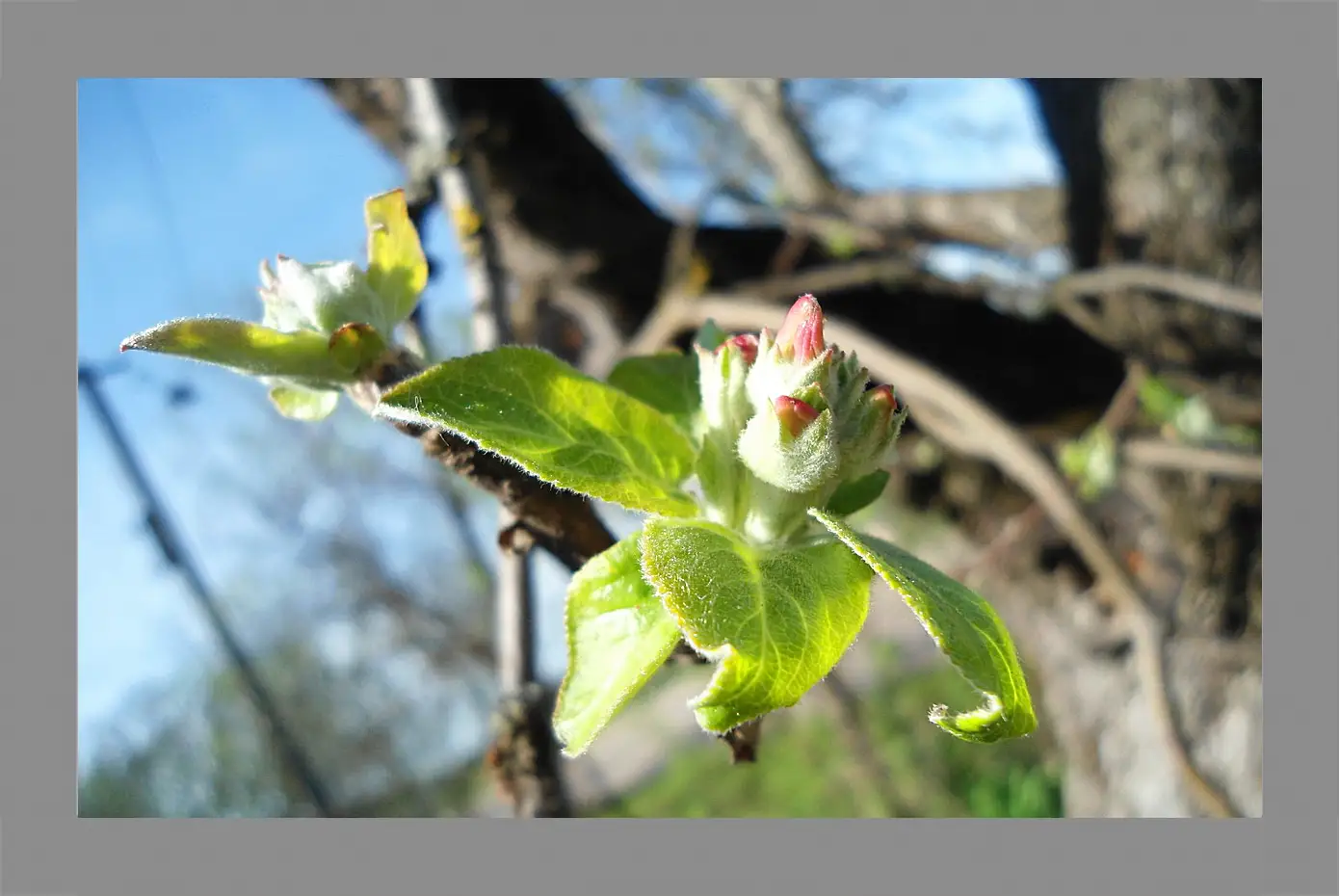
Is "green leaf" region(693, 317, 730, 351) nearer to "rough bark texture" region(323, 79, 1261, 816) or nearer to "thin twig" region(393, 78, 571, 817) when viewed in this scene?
"thin twig" region(393, 78, 571, 817)

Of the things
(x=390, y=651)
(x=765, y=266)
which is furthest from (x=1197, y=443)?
(x=390, y=651)

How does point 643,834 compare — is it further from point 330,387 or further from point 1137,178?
point 1137,178

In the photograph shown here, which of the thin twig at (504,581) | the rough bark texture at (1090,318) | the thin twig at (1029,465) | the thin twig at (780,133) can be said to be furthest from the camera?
the thin twig at (780,133)

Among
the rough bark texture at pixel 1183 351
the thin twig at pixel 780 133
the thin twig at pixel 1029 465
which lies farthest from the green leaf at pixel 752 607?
the thin twig at pixel 780 133

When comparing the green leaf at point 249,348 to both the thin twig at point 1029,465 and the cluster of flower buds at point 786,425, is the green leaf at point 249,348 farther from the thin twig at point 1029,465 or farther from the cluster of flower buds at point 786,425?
the thin twig at point 1029,465

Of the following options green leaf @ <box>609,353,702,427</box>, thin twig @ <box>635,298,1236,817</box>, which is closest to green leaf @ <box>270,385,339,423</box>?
green leaf @ <box>609,353,702,427</box>
